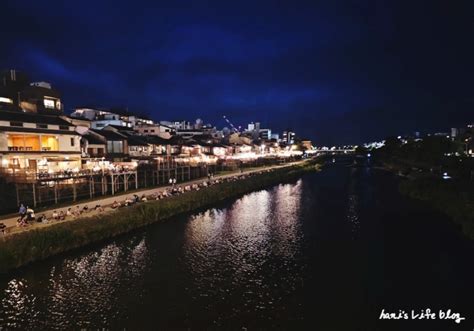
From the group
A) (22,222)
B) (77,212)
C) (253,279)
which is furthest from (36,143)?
(253,279)

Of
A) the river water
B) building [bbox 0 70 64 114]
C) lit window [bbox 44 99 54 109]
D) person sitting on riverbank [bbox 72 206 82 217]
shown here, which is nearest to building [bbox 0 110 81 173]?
person sitting on riverbank [bbox 72 206 82 217]

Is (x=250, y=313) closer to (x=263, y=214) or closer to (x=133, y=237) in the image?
(x=133, y=237)

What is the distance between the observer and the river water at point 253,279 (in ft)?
43.5

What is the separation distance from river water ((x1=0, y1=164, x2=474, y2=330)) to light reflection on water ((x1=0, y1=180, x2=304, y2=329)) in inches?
2.2

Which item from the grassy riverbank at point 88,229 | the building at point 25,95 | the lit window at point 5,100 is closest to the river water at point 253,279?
the grassy riverbank at point 88,229

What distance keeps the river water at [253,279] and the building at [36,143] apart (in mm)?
14032

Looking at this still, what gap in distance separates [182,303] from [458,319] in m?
11.5

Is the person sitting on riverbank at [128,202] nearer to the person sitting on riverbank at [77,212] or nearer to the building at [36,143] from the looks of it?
the person sitting on riverbank at [77,212]

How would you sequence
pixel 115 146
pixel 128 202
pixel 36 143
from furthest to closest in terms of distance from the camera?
pixel 115 146 → pixel 36 143 → pixel 128 202

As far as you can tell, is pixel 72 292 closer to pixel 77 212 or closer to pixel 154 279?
pixel 154 279

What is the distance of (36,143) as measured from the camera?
32.7m

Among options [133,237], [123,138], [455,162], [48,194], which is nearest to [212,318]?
[133,237]

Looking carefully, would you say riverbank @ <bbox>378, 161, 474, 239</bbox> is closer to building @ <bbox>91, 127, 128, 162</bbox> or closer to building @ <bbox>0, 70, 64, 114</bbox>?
building @ <bbox>91, 127, 128, 162</bbox>

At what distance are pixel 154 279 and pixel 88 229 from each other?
7619 millimetres
